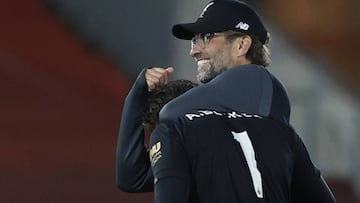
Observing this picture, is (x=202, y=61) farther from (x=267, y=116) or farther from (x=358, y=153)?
(x=358, y=153)

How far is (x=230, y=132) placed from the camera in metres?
2.12

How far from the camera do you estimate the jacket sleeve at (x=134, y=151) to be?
7.91ft

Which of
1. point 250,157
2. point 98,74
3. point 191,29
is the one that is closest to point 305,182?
point 250,157

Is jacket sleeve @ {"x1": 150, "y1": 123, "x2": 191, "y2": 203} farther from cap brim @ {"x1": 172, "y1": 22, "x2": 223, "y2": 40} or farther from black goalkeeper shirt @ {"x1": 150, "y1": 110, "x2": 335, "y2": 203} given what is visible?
cap brim @ {"x1": 172, "y1": 22, "x2": 223, "y2": 40}

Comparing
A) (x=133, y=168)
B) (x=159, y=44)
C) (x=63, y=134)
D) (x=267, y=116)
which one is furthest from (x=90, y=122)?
(x=267, y=116)

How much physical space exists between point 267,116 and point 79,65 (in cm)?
188

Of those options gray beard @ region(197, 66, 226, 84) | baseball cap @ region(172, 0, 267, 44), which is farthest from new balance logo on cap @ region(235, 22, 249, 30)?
gray beard @ region(197, 66, 226, 84)

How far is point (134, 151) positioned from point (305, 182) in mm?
426

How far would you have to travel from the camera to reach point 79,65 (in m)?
3.97

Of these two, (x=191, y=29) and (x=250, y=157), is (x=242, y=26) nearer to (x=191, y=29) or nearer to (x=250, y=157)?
(x=191, y=29)

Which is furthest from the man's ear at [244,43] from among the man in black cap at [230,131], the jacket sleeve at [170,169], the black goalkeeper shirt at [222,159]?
the jacket sleeve at [170,169]

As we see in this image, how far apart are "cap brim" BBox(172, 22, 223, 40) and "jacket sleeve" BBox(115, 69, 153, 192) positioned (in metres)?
0.18

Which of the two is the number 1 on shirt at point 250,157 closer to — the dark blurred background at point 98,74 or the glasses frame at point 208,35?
the glasses frame at point 208,35

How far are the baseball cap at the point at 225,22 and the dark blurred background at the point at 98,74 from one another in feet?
5.55
